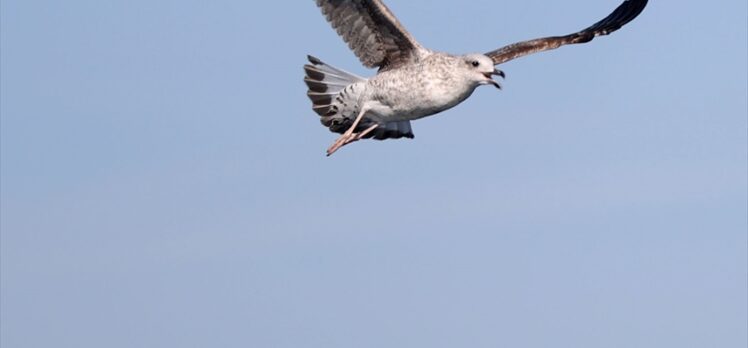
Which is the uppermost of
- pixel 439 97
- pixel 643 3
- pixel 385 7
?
pixel 385 7

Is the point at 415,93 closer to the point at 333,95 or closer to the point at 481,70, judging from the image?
the point at 481,70

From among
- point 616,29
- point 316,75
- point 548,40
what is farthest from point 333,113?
point 616,29

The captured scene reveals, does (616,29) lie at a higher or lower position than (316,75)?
lower

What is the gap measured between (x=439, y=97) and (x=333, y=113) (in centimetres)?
288

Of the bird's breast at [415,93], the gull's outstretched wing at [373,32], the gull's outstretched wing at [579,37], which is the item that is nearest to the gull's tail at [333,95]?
the gull's outstretched wing at [373,32]

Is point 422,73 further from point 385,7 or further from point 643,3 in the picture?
point 643,3

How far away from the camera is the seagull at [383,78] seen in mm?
21125

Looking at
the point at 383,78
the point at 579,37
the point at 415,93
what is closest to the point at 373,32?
the point at 383,78

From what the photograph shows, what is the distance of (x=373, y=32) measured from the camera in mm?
22219

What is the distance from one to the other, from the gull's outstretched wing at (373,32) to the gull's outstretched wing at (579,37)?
2754 mm

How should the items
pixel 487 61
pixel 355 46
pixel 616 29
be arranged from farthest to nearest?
pixel 616 29
pixel 355 46
pixel 487 61

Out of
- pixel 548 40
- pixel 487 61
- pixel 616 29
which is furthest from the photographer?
pixel 616 29

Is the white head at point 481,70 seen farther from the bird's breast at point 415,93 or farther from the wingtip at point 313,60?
the wingtip at point 313,60

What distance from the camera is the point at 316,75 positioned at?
23.6 m
